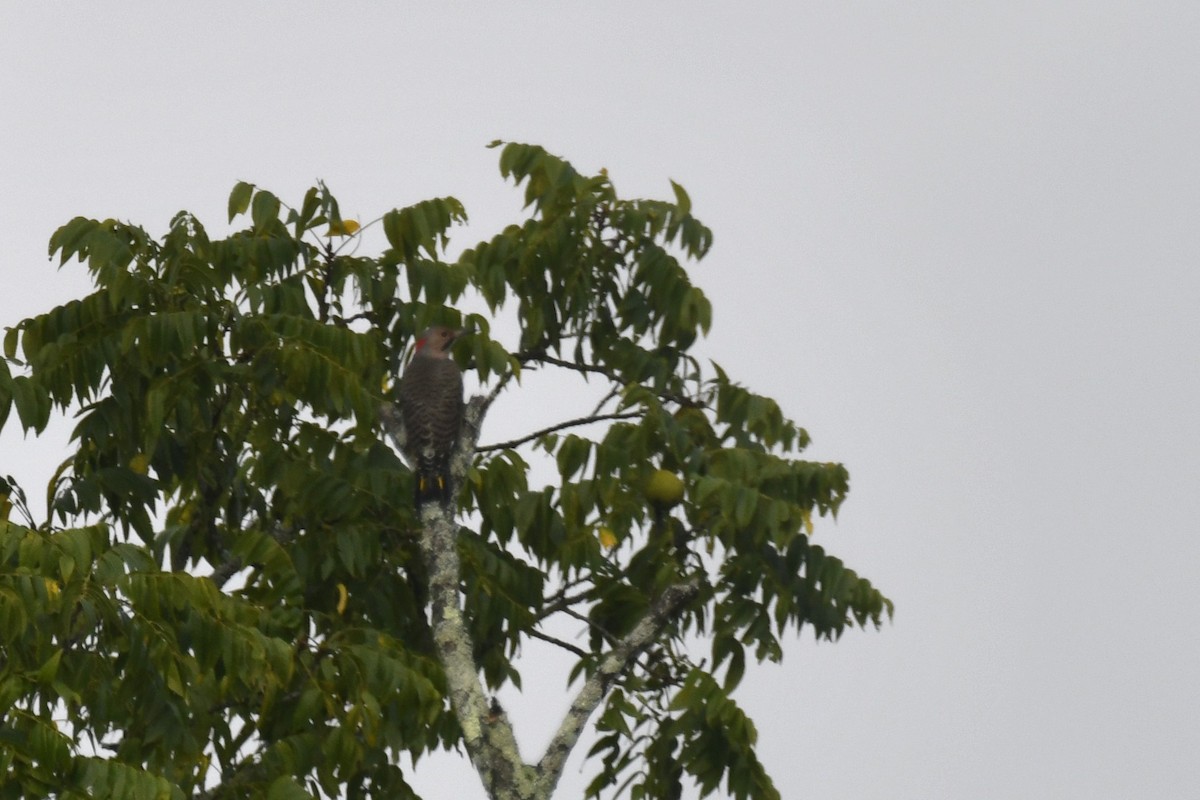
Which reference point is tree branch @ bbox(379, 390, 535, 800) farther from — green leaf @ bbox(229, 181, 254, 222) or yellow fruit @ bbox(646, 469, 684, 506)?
green leaf @ bbox(229, 181, 254, 222)

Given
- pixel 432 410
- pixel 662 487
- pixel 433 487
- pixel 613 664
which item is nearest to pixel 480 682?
pixel 613 664

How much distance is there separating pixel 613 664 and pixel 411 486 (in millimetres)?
1154

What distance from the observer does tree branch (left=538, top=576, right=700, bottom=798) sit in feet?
25.9

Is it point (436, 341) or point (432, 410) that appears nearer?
point (432, 410)

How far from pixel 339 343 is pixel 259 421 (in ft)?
1.74

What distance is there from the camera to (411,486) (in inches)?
329

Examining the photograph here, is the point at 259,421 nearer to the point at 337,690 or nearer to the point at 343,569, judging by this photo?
the point at 343,569

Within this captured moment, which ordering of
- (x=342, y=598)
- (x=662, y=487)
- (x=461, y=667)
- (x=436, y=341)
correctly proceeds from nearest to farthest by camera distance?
(x=461, y=667), (x=342, y=598), (x=662, y=487), (x=436, y=341)

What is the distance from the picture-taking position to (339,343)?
27.1 ft

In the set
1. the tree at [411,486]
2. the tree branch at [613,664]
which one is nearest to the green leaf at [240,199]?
the tree at [411,486]

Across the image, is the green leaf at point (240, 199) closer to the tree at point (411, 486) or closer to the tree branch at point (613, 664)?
the tree at point (411, 486)

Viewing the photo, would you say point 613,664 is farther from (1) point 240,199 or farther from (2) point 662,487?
(1) point 240,199

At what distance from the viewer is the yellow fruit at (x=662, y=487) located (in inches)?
324

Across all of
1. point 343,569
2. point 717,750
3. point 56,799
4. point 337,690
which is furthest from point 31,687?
point 717,750
